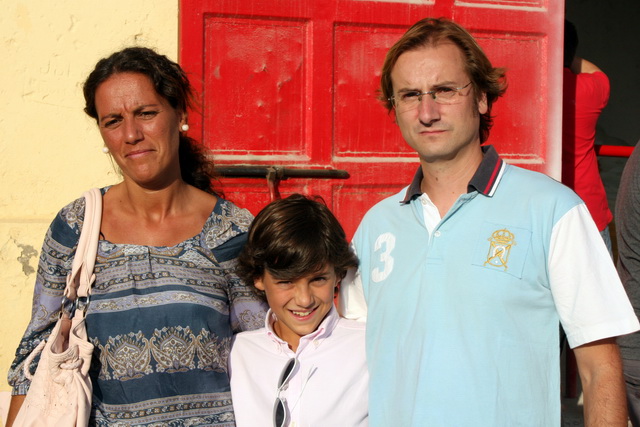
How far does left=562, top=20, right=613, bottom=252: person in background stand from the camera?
12.9 feet

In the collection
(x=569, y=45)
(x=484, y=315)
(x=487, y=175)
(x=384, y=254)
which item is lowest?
(x=484, y=315)

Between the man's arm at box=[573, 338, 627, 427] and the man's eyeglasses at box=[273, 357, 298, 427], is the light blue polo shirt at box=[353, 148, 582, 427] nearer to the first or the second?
the man's arm at box=[573, 338, 627, 427]

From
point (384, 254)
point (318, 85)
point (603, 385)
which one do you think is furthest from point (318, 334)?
point (318, 85)

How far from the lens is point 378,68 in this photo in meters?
3.44

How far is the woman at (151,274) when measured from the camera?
1.87 m

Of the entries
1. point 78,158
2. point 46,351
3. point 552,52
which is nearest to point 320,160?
point 78,158

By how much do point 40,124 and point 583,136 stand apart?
9.36 ft

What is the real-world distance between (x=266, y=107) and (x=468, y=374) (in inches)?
79.1

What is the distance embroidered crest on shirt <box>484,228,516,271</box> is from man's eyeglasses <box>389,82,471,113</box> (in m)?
0.39

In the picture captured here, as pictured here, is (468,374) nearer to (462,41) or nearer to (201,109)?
(462,41)

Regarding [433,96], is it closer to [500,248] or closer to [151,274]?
[500,248]

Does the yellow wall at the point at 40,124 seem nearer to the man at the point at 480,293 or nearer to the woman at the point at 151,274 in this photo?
the woman at the point at 151,274

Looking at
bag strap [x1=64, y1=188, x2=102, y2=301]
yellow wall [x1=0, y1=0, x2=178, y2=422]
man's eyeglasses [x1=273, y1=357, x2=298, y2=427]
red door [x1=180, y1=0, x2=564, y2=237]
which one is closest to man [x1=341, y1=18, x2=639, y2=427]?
man's eyeglasses [x1=273, y1=357, x2=298, y2=427]

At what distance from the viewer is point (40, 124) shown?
9.97ft
